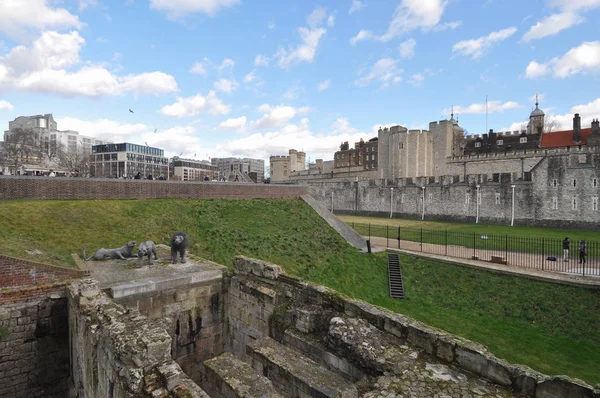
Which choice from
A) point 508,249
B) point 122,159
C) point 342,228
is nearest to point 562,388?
point 342,228

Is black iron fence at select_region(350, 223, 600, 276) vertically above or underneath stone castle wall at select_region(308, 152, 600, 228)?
underneath

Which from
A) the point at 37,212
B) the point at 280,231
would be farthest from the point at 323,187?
the point at 37,212

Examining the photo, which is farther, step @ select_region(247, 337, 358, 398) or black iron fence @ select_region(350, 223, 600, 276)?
black iron fence @ select_region(350, 223, 600, 276)

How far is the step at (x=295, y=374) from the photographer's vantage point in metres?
5.83

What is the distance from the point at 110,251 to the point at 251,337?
6.01 metres

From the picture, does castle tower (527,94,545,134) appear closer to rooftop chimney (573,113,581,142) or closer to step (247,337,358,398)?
rooftop chimney (573,113,581,142)

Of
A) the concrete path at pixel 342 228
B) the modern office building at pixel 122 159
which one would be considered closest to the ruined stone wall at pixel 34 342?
the concrete path at pixel 342 228

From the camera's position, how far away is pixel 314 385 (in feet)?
19.2

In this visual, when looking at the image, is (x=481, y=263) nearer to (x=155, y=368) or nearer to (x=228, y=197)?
(x=228, y=197)

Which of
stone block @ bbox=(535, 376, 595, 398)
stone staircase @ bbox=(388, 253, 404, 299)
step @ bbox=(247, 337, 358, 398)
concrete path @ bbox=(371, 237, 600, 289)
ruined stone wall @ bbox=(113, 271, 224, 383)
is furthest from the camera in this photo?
stone staircase @ bbox=(388, 253, 404, 299)

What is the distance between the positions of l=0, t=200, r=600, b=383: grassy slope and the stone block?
7.64 m

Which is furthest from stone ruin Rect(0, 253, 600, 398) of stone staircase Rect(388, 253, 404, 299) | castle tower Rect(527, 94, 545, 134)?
A: castle tower Rect(527, 94, 545, 134)

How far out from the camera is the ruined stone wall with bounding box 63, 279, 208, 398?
15.5 feet

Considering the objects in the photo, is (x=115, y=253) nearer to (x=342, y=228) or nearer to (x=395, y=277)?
(x=395, y=277)
